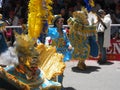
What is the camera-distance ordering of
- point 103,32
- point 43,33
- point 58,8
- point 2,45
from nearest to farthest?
point 2,45
point 43,33
point 103,32
point 58,8

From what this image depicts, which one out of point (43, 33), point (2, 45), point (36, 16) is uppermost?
point (36, 16)

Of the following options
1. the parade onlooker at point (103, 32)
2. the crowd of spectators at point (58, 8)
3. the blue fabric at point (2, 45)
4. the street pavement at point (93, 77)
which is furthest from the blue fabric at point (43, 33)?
the crowd of spectators at point (58, 8)

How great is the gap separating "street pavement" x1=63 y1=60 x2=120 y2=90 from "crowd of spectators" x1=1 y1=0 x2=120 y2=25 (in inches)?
99.8

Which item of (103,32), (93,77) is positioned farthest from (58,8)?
(93,77)

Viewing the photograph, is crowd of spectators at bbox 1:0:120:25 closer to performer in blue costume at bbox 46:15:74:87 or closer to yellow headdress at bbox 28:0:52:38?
performer in blue costume at bbox 46:15:74:87

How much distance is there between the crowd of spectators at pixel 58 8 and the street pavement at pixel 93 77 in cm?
254

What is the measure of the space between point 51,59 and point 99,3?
27.7 feet

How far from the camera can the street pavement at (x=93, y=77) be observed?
9.30 metres

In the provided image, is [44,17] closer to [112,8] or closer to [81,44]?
[81,44]

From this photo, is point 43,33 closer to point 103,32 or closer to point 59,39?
point 59,39

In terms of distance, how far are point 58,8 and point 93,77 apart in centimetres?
533

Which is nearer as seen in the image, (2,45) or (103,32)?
(2,45)

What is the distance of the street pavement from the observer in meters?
9.30

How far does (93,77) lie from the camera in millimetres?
10234
